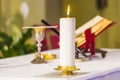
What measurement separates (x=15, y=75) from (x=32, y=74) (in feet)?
0.18

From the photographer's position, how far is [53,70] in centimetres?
143

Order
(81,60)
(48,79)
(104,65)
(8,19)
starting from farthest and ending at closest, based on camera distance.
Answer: (8,19), (81,60), (104,65), (48,79)

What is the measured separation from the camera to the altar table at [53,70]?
1.27 metres

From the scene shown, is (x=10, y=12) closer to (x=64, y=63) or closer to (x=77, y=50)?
(x=77, y=50)

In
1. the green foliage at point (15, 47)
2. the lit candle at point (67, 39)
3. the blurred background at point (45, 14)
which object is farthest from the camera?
the blurred background at point (45, 14)

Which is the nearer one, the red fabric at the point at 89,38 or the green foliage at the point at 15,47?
the red fabric at the point at 89,38

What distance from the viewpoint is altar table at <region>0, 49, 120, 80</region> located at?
4.17 feet

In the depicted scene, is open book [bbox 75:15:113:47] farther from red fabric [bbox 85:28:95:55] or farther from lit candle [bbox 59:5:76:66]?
lit candle [bbox 59:5:76:66]

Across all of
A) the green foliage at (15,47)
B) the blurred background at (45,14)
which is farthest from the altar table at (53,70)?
the blurred background at (45,14)

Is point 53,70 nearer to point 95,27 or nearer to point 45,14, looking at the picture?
point 95,27

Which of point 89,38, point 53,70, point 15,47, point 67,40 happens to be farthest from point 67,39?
point 15,47

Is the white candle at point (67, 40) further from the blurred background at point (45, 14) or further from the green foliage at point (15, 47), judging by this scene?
the blurred background at point (45, 14)

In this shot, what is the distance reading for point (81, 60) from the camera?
1.71m

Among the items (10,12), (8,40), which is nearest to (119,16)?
(10,12)
